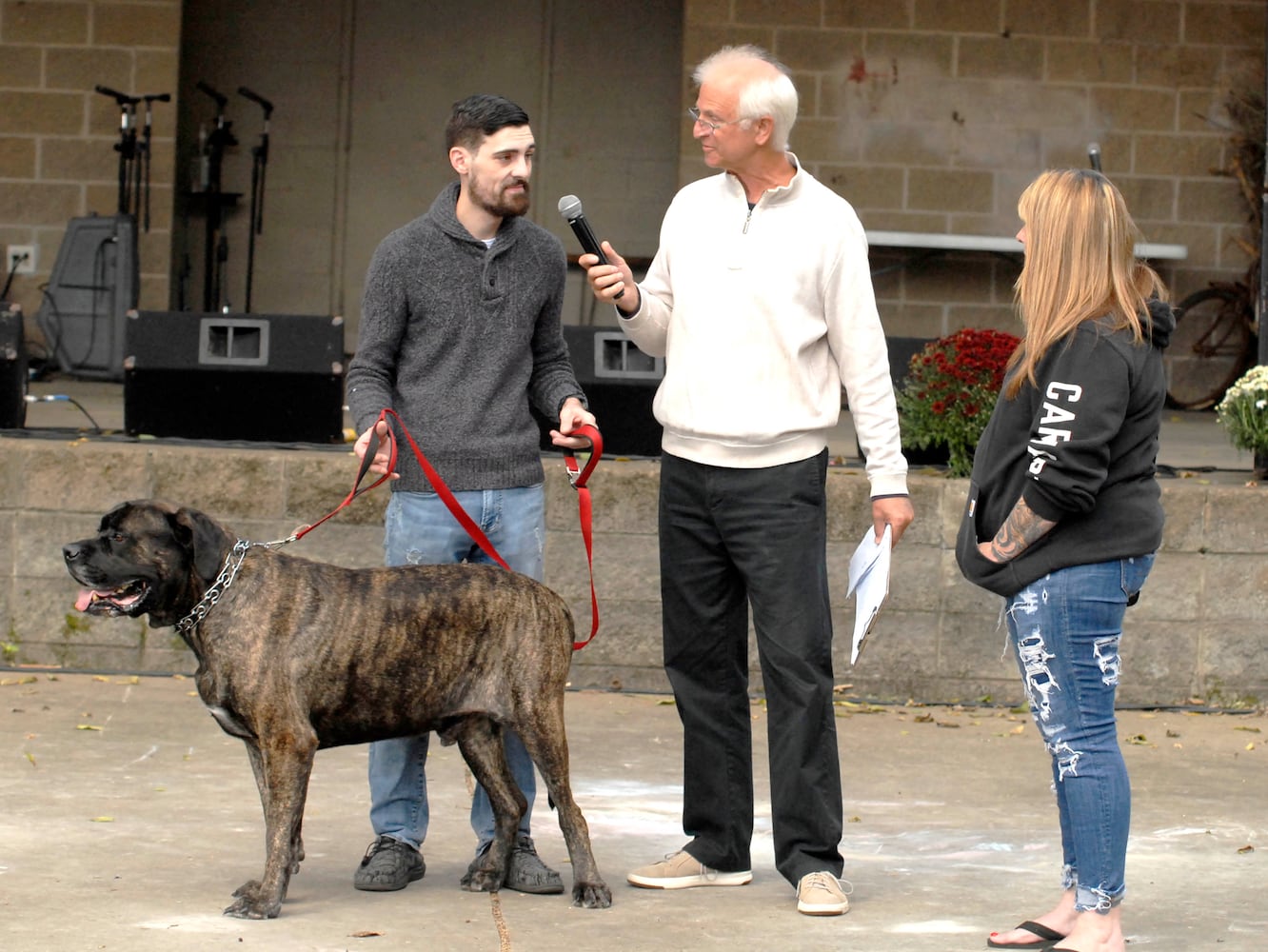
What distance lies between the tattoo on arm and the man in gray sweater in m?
1.10

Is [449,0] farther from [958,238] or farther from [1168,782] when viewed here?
[1168,782]

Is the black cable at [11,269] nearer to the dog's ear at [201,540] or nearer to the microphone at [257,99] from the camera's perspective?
the microphone at [257,99]

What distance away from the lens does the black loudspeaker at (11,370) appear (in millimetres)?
7734

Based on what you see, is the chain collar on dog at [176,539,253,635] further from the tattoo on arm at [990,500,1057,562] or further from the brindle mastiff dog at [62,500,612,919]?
the tattoo on arm at [990,500,1057,562]

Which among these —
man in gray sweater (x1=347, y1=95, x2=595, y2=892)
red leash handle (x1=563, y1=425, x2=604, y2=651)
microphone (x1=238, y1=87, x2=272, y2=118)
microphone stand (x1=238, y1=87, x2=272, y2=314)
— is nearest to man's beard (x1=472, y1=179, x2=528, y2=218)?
man in gray sweater (x1=347, y1=95, x2=595, y2=892)

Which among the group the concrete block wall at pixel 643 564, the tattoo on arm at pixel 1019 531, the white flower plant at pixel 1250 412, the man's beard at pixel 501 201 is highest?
the man's beard at pixel 501 201

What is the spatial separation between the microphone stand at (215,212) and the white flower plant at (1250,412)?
7.89 m

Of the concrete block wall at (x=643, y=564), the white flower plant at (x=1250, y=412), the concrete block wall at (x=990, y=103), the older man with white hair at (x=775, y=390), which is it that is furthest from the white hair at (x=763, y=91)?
the concrete block wall at (x=990, y=103)

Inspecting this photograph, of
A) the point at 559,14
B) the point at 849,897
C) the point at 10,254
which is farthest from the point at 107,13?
the point at 849,897

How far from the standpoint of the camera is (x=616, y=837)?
5.13 meters

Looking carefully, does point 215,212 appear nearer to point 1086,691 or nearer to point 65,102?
point 65,102

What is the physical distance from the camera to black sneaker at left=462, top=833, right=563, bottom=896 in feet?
14.8

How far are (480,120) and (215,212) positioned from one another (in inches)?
363

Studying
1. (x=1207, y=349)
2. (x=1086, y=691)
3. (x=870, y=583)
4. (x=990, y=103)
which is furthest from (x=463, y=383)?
(x=1207, y=349)
